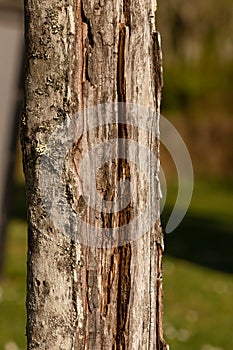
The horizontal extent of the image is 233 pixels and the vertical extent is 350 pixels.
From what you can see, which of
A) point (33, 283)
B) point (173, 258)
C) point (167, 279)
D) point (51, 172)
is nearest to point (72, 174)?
point (51, 172)

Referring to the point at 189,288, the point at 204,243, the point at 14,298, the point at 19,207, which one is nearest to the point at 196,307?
the point at 189,288

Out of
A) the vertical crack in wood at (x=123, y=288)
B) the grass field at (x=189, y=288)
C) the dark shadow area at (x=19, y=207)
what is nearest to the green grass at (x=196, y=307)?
the grass field at (x=189, y=288)

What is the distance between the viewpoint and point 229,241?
17.3m

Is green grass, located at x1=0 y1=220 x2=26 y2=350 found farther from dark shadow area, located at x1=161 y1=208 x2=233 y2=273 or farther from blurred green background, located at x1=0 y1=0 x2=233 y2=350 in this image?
dark shadow area, located at x1=161 y1=208 x2=233 y2=273

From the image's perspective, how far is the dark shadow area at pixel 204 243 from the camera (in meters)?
14.5

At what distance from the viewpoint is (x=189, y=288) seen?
11.6 metres

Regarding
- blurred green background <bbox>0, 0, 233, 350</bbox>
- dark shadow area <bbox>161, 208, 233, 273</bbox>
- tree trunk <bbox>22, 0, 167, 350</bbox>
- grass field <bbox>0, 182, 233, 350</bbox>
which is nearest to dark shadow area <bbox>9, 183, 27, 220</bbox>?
blurred green background <bbox>0, 0, 233, 350</bbox>

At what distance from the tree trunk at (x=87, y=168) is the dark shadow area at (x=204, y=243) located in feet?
34.1

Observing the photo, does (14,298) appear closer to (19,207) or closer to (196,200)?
(19,207)

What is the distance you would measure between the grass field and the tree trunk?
14.4 feet

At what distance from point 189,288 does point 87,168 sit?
8451 mm

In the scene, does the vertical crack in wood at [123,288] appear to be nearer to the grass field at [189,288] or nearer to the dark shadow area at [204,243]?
the grass field at [189,288]

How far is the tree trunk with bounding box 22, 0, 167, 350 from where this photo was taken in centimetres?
321

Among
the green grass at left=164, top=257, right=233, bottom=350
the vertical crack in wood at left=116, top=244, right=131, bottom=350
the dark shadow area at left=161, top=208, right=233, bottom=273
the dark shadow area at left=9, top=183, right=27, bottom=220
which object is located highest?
the dark shadow area at left=9, top=183, right=27, bottom=220
